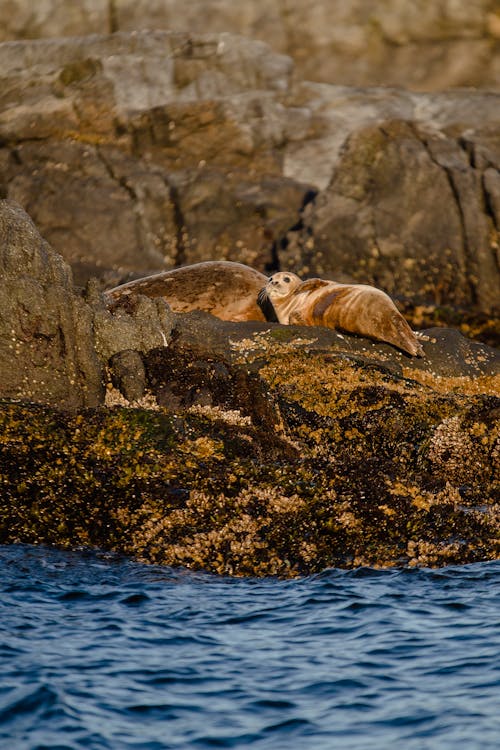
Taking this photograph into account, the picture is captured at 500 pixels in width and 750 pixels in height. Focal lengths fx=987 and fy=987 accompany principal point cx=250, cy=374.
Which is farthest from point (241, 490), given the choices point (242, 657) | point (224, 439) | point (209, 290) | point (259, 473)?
point (209, 290)

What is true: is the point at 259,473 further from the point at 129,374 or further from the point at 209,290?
the point at 209,290

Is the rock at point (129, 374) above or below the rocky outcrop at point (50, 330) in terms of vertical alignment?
below

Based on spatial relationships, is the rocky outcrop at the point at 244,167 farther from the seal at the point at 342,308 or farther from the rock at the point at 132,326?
the rock at the point at 132,326

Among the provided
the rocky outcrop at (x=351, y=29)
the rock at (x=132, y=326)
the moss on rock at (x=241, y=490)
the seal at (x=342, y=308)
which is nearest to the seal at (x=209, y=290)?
the seal at (x=342, y=308)

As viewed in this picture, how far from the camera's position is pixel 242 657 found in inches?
Answer: 181

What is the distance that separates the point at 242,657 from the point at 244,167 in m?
15.0

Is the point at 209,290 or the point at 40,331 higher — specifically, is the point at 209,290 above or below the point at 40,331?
below

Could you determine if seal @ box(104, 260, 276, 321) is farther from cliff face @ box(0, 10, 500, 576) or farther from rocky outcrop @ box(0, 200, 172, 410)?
rocky outcrop @ box(0, 200, 172, 410)

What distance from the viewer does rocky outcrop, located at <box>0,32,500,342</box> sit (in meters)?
16.5

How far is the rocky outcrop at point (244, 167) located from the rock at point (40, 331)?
6.66 meters

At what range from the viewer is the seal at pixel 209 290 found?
12.0m

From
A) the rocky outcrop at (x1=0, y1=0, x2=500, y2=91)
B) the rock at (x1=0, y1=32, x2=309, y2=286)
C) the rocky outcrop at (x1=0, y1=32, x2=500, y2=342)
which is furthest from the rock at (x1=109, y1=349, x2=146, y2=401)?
the rocky outcrop at (x1=0, y1=0, x2=500, y2=91)

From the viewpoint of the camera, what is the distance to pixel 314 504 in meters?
6.11

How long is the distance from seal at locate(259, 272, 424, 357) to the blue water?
4455 mm
